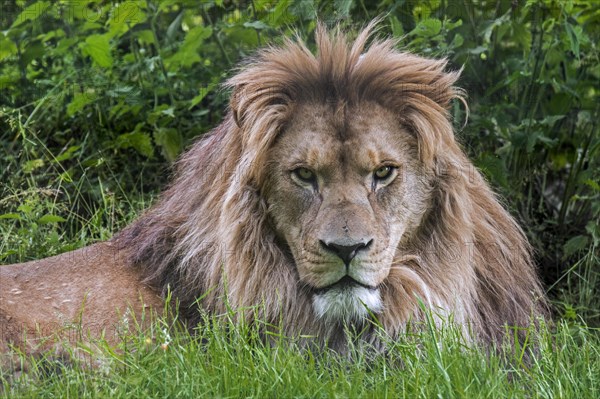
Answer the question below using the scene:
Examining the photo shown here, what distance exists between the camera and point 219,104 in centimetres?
575

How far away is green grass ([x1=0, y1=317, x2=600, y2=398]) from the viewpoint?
3236mm

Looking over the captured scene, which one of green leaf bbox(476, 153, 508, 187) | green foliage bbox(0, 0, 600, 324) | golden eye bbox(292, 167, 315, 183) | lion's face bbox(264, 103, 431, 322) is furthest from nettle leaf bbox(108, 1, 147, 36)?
green leaf bbox(476, 153, 508, 187)

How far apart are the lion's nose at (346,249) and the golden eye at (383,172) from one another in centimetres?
29

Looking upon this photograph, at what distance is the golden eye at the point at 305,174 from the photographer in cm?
368

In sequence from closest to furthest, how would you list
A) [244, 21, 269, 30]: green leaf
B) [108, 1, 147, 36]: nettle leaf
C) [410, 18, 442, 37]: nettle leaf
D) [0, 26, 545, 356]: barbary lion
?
[0, 26, 545, 356]: barbary lion → [410, 18, 442, 37]: nettle leaf → [244, 21, 269, 30]: green leaf → [108, 1, 147, 36]: nettle leaf

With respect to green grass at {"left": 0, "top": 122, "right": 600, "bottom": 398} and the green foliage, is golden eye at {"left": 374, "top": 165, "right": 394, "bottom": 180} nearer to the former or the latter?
green grass at {"left": 0, "top": 122, "right": 600, "bottom": 398}

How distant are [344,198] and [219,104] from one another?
229 cm

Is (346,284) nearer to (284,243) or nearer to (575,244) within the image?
(284,243)

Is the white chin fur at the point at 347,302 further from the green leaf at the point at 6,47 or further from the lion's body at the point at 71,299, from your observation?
the green leaf at the point at 6,47

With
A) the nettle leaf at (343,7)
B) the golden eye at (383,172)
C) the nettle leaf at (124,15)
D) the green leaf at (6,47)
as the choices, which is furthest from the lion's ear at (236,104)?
the green leaf at (6,47)

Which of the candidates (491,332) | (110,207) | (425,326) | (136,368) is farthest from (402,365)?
(110,207)

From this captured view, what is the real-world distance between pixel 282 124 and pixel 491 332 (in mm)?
1101

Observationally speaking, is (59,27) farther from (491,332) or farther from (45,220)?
(491,332)

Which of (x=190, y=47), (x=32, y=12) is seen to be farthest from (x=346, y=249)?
(x=32, y=12)
